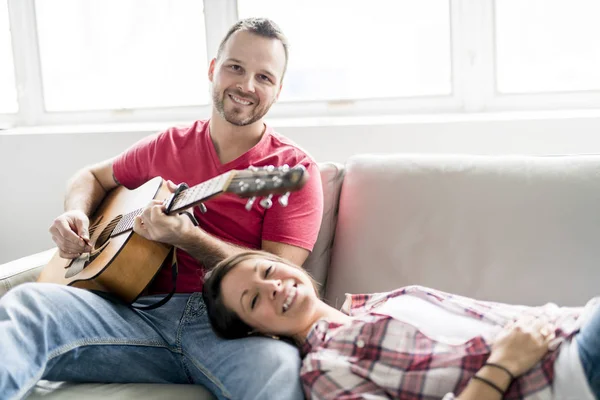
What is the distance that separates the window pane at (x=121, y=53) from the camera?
314 cm

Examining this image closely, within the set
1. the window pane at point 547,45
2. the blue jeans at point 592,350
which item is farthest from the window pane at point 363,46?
the blue jeans at point 592,350

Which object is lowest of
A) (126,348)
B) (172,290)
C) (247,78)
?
(126,348)

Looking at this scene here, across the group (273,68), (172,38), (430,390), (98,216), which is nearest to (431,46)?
(273,68)

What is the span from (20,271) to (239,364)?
85cm

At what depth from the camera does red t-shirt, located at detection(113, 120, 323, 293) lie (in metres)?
1.99

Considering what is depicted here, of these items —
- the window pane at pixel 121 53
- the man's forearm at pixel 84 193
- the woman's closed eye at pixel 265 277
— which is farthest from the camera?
the window pane at pixel 121 53

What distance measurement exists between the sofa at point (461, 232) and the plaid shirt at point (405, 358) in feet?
0.86

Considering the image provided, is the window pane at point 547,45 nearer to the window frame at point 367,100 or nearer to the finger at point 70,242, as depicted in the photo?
the window frame at point 367,100

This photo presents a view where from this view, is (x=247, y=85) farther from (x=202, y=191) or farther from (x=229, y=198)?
(x=202, y=191)

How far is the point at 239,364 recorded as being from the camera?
1631 millimetres

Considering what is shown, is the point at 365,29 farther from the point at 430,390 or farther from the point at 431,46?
the point at 430,390

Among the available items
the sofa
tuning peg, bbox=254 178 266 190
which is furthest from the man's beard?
tuning peg, bbox=254 178 266 190

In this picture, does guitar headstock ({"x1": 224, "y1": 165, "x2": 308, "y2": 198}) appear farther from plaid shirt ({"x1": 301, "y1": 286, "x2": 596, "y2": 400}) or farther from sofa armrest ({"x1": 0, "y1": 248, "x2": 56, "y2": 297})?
sofa armrest ({"x1": 0, "y1": 248, "x2": 56, "y2": 297})

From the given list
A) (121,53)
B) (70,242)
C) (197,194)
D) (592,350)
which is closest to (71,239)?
(70,242)
